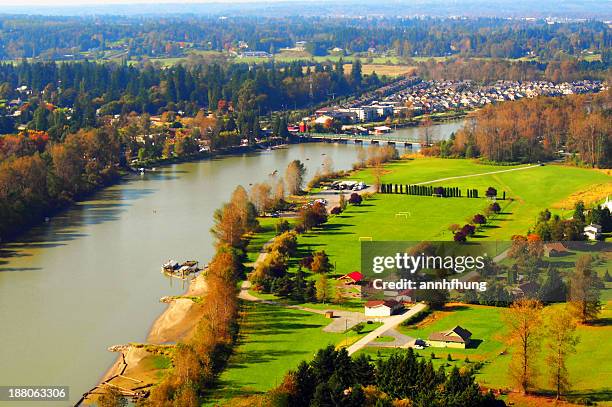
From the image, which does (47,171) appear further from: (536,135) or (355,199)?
(536,135)

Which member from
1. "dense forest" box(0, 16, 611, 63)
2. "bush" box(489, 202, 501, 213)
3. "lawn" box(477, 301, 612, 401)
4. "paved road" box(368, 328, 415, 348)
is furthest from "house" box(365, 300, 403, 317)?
"dense forest" box(0, 16, 611, 63)

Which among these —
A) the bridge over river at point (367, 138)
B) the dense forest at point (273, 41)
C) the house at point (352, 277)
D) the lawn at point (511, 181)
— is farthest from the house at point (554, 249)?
the dense forest at point (273, 41)

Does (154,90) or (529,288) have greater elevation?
(154,90)

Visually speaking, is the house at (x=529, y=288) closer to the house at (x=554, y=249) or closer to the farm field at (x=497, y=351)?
the farm field at (x=497, y=351)

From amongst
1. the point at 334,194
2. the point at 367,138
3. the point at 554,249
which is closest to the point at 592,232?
the point at 554,249

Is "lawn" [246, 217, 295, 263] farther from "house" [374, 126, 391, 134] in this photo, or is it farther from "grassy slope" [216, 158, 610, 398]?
"house" [374, 126, 391, 134]
